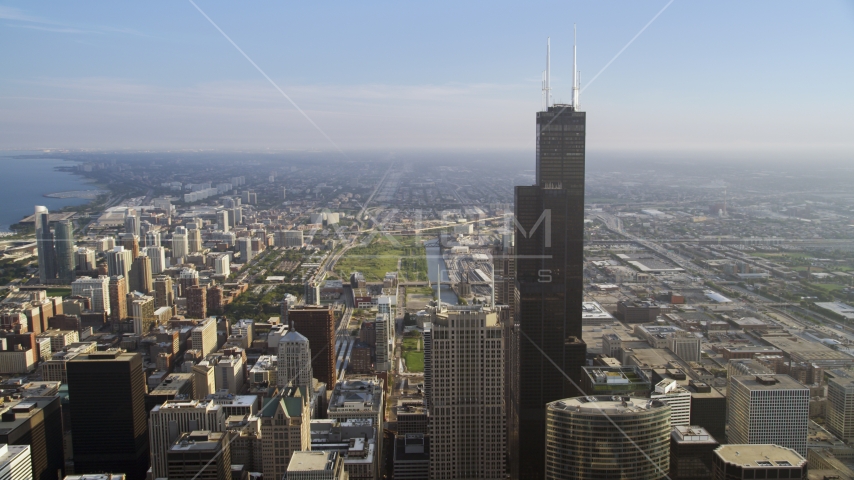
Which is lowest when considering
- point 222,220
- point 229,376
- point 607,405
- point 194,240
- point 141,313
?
point 229,376

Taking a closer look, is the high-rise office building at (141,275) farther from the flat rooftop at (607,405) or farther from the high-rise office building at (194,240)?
the flat rooftop at (607,405)

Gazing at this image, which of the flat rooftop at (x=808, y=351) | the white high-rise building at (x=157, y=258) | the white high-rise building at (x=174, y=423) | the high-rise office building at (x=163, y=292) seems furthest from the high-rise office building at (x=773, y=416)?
the white high-rise building at (x=157, y=258)

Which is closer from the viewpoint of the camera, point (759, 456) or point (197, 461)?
point (759, 456)

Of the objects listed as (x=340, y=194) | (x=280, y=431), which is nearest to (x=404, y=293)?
(x=340, y=194)

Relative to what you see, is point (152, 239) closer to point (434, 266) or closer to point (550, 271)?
point (434, 266)

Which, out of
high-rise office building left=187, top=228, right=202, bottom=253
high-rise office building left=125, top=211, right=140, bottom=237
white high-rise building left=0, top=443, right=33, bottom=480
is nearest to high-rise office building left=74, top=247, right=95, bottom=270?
high-rise office building left=125, top=211, right=140, bottom=237

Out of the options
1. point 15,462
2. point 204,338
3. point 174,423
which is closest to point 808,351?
point 174,423
